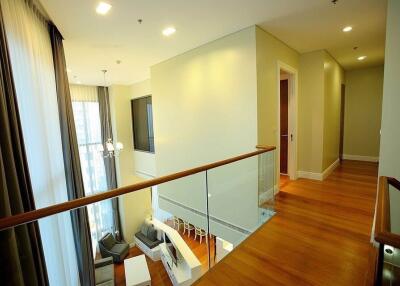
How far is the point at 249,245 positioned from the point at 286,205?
1.29 meters

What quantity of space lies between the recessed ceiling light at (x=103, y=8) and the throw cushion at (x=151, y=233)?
22.1 feet

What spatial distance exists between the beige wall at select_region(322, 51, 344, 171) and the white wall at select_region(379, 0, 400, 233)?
2453mm

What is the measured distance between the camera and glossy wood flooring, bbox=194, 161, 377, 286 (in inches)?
77.8

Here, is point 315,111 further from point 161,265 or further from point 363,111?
point 161,265

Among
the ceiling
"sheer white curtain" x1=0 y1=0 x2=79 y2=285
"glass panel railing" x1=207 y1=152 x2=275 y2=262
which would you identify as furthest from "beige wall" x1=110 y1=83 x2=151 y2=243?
"sheer white curtain" x1=0 y1=0 x2=79 y2=285

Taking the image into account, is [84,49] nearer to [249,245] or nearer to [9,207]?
[9,207]

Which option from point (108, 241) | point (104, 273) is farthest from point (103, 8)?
point (108, 241)

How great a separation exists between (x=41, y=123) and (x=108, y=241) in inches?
232

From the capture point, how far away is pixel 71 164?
317cm

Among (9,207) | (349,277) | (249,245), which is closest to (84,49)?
(9,207)

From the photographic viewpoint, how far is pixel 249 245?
2479mm

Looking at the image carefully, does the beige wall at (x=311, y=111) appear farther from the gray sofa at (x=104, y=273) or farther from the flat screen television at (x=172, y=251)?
the gray sofa at (x=104, y=273)

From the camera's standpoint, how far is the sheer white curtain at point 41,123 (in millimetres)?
2096

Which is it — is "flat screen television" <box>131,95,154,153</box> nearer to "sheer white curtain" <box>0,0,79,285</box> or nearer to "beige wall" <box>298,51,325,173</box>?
"sheer white curtain" <box>0,0,79,285</box>
